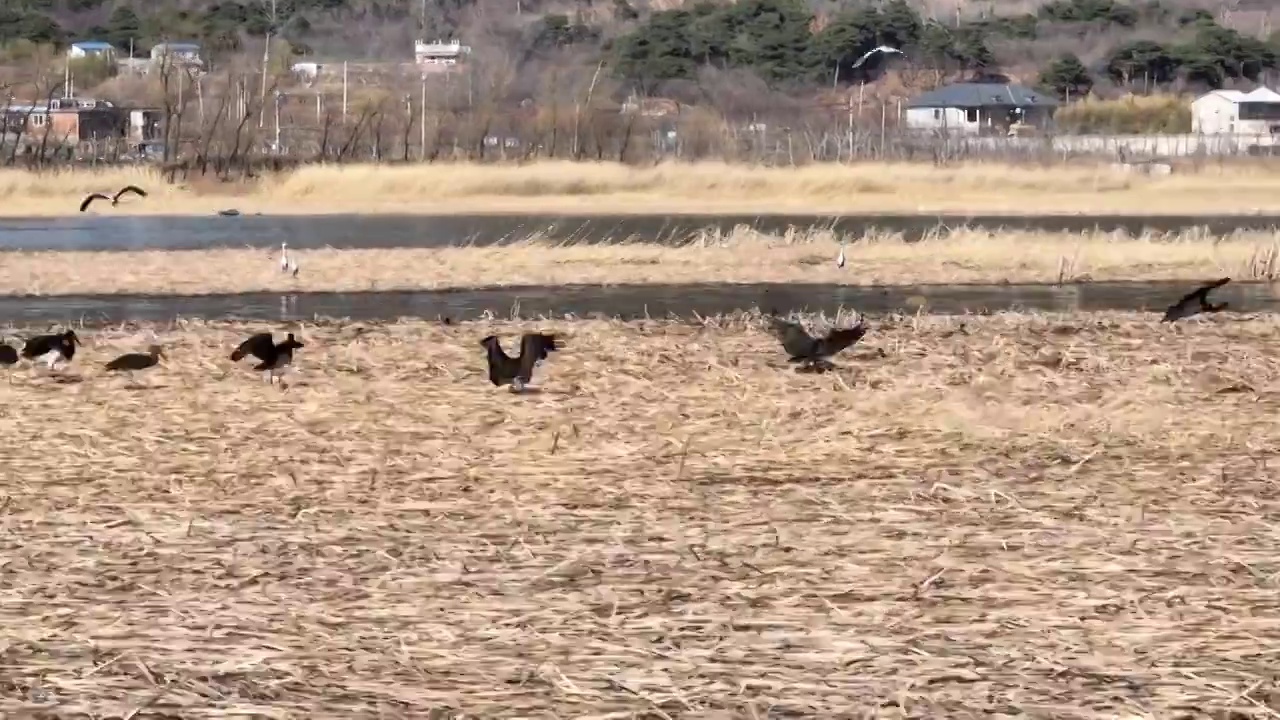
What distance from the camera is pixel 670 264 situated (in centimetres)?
2814

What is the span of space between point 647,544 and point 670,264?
70.8 ft

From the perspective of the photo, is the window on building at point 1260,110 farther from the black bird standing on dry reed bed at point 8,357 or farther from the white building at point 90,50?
the black bird standing on dry reed bed at point 8,357

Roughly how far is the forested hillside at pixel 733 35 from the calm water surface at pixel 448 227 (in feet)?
218

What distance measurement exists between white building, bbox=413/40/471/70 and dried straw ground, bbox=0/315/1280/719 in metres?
127

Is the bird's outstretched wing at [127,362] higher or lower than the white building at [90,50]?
lower

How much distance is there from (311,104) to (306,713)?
109640mm

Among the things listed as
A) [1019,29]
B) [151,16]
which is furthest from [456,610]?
[151,16]

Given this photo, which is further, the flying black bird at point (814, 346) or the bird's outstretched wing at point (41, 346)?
the flying black bird at point (814, 346)

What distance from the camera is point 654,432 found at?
9.27 meters

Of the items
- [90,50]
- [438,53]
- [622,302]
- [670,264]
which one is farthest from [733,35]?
[622,302]

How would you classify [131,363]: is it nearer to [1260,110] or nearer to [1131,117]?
[1131,117]

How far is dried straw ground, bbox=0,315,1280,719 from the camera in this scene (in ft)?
16.5

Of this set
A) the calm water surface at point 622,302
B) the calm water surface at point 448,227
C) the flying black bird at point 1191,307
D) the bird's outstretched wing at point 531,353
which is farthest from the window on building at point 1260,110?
the bird's outstretched wing at point 531,353

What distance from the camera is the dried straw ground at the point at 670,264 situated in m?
25.4
